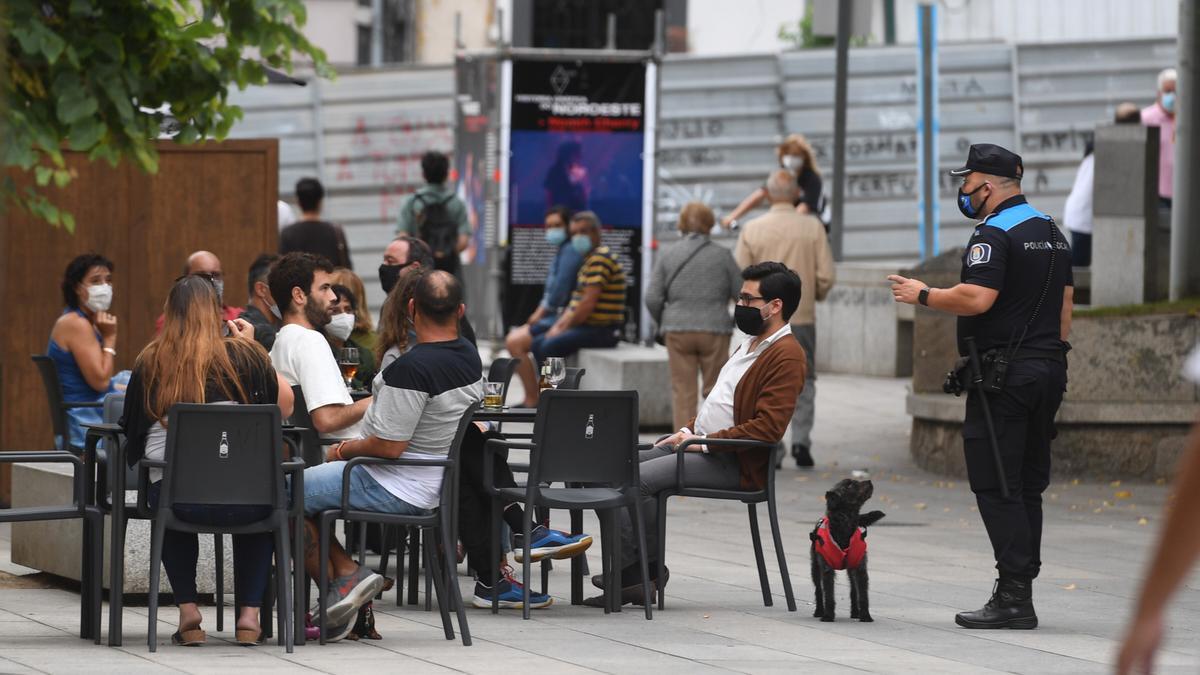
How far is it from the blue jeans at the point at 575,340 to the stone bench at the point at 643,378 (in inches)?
3.6

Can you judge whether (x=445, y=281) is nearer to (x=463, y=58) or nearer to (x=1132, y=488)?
(x=1132, y=488)

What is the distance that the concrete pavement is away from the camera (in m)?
6.86

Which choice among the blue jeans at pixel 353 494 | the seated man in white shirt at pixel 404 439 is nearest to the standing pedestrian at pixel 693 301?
the seated man in white shirt at pixel 404 439

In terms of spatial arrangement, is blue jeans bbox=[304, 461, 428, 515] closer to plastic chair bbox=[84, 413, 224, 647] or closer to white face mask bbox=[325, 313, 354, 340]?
plastic chair bbox=[84, 413, 224, 647]

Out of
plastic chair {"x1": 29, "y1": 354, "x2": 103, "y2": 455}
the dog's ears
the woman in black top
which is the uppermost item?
the woman in black top

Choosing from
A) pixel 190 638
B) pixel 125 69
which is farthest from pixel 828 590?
pixel 125 69

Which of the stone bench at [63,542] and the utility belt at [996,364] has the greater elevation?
the utility belt at [996,364]

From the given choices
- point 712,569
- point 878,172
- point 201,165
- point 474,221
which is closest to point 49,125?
point 201,165

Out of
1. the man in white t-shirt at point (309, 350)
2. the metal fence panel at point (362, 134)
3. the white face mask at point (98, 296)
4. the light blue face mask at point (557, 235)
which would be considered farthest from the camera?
the metal fence panel at point (362, 134)

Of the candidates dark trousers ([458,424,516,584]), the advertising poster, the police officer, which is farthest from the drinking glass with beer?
the advertising poster

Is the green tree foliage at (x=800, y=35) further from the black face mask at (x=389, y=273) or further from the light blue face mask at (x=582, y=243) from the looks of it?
the black face mask at (x=389, y=273)

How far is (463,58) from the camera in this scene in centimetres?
1777

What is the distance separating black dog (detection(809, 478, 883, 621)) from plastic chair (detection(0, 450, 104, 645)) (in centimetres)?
273

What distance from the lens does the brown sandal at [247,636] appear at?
7.15m
